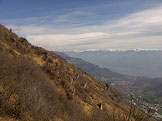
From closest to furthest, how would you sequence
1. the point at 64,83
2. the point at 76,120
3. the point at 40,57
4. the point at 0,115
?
the point at 0,115
the point at 76,120
the point at 64,83
the point at 40,57

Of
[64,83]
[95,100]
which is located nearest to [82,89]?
[95,100]

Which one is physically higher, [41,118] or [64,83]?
[41,118]

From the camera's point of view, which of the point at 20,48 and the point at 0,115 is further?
the point at 20,48

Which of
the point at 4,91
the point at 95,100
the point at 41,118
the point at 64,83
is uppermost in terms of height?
the point at 4,91

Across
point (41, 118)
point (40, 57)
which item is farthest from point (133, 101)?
point (40, 57)

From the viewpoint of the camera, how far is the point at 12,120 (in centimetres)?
1001

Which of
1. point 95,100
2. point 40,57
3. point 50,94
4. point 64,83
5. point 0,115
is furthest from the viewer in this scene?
point 40,57

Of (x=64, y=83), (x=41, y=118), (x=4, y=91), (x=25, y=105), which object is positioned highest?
(x=4, y=91)

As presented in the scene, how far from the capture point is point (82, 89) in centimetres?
5606

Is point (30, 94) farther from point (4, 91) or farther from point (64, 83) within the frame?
point (64, 83)

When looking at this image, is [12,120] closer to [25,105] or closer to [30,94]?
[25,105]

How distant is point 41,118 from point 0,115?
7.26ft

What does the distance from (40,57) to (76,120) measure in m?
47.3

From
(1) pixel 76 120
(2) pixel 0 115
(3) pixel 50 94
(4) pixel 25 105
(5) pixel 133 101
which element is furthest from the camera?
(3) pixel 50 94
